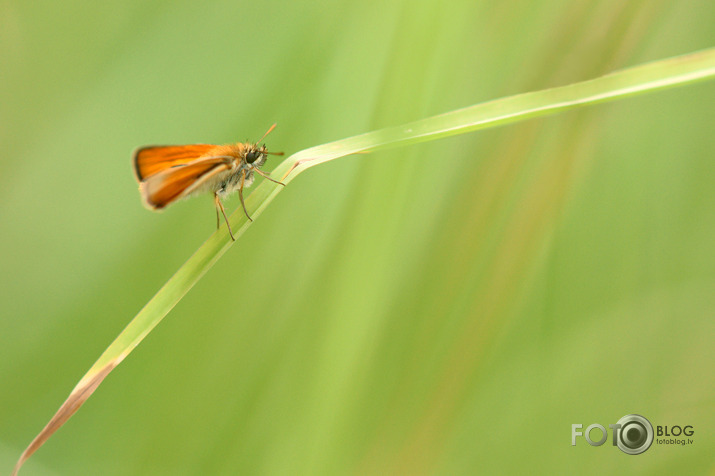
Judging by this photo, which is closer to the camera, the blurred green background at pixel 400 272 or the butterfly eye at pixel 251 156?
the blurred green background at pixel 400 272

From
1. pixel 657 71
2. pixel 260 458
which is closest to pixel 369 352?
pixel 260 458

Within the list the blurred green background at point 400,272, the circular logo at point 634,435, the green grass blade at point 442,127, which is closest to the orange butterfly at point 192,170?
the green grass blade at point 442,127

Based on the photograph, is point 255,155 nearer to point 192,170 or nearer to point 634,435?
point 192,170

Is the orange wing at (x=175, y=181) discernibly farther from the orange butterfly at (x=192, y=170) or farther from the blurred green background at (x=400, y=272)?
the blurred green background at (x=400, y=272)

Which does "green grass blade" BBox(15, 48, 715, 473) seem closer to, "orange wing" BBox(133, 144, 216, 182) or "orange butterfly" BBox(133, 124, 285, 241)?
"orange butterfly" BBox(133, 124, 285, 241)

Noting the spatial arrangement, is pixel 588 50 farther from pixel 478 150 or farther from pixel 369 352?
pixel 369 352

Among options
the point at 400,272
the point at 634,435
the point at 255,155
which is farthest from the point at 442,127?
the point at 634,435
